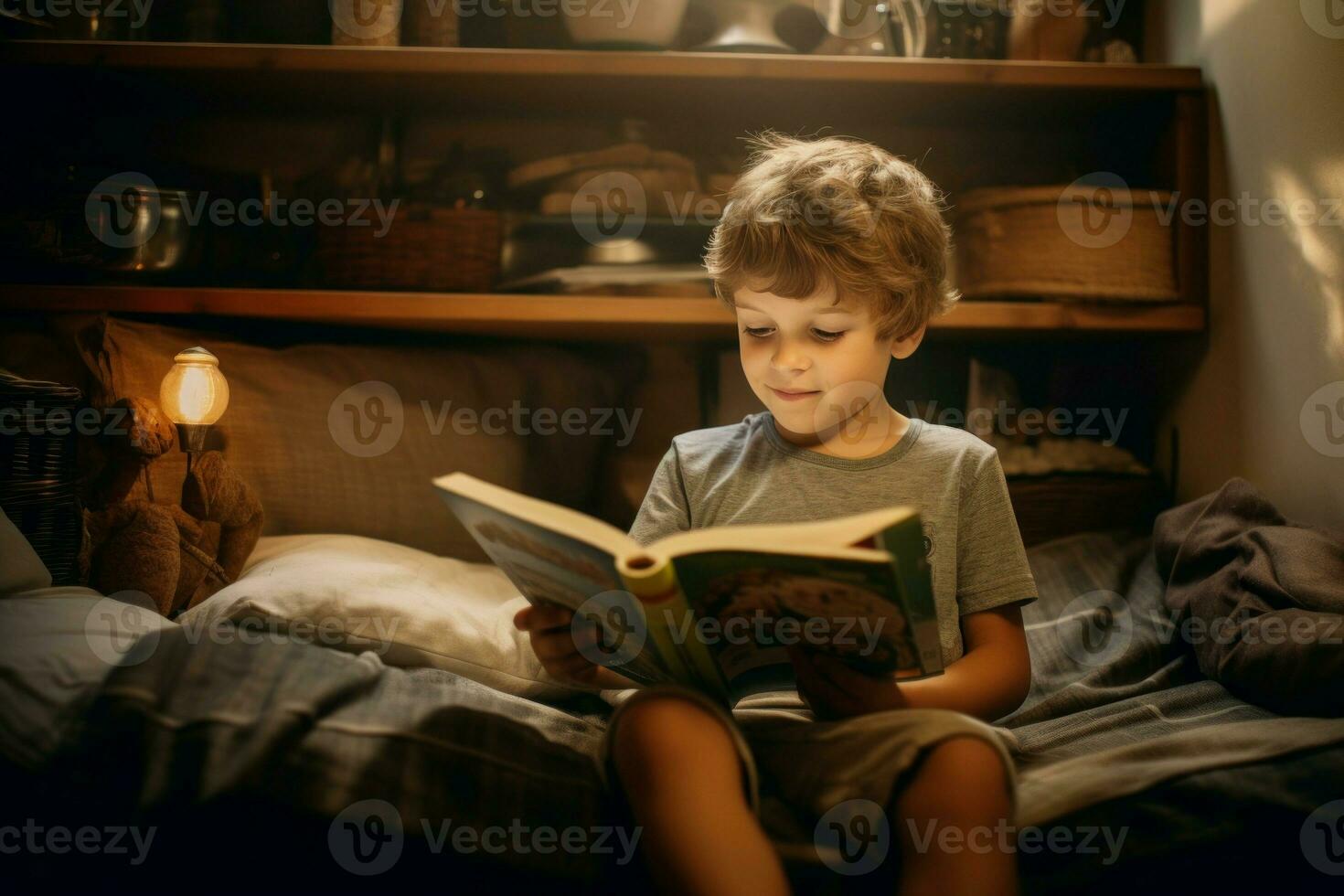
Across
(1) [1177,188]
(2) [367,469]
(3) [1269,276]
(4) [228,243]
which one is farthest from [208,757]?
(1) [1177,188]

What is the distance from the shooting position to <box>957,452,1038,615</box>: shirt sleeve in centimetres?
89

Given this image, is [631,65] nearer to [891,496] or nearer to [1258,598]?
[891,496]

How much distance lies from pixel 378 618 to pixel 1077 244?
1.08m

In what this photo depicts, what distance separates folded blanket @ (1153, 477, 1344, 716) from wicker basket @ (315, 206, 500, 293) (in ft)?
3.29

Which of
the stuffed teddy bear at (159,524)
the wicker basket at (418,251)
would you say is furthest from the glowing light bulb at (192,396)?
the wicker basket at (418,251)

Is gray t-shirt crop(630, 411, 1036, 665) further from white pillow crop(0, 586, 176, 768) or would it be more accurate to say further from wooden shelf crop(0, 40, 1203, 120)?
wooden shelf crop(0, 40, 1203, 120)

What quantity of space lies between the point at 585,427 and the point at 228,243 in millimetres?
601

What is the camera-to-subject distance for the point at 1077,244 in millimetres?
1399

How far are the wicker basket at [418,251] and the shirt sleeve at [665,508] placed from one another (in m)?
0.57

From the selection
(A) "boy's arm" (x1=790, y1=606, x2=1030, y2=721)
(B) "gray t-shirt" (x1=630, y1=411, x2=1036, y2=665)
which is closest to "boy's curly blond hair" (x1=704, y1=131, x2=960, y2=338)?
(B) "gray t-shirt" (x1=630, y1=411, x2=1036, y2=665)

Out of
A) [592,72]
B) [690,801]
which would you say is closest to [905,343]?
[690,801]

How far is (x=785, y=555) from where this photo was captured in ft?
1.99

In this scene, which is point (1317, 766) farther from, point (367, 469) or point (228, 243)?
point (228, 243)

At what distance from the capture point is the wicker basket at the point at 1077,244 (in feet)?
4.57
